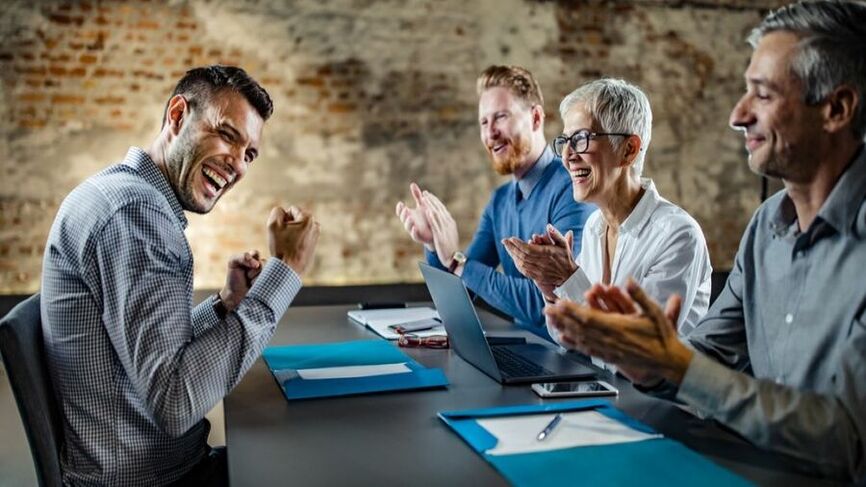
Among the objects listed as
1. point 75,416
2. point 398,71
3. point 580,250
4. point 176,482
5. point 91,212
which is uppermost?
point 398,71

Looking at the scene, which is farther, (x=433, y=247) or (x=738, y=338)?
(x=433, y=247)

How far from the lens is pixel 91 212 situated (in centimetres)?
147

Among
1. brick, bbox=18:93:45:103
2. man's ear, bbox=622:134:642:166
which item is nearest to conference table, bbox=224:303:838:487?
man's ear, bbox=622:134:642:166

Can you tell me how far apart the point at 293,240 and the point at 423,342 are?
61 cm

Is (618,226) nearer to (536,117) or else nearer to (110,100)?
(536,117)

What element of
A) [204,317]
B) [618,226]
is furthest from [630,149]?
[204,317]

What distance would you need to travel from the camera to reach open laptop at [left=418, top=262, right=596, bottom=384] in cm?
172

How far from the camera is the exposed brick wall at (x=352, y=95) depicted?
4.34 m

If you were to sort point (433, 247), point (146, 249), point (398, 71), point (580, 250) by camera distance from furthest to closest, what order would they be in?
point (398, 71), point (433, 247), point (580, 250), point (146, 249)

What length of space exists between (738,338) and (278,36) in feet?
12.0

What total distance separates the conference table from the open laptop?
0.04m

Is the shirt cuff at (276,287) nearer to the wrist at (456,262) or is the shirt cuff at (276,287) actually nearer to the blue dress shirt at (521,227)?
the blue dress shirt at (521,227)

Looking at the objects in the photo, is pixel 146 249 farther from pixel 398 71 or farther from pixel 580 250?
pixel 398 71

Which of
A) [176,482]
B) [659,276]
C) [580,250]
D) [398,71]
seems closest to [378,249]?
[398,71]
